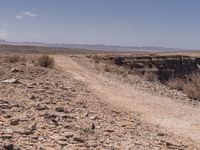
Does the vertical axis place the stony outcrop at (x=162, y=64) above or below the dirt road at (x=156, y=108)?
below

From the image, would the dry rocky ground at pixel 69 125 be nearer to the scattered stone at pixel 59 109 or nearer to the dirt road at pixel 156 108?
the scattered stone at pixel 59 109

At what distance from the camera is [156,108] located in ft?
49.3

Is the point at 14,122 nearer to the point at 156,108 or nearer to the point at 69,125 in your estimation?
the point at 69,125

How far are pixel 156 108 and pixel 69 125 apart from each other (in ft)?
18.9

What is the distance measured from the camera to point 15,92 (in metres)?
13.8

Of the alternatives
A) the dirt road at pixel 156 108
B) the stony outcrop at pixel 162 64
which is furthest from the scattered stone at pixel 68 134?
the stony outcrop at pixel 162 64

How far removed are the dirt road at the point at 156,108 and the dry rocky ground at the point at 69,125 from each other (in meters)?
0.54

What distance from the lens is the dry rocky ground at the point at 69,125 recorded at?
8391 mm

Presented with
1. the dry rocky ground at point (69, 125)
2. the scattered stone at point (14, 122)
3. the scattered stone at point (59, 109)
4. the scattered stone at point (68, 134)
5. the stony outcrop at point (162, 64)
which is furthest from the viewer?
Result: the stony outcrop at point (162, 64)

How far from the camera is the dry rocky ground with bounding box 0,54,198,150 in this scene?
8391 mm

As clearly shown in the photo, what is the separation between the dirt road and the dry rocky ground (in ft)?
1.77

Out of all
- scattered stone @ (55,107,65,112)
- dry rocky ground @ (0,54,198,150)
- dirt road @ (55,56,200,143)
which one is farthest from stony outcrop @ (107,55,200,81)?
scattered stone @ (55,107,65,112)

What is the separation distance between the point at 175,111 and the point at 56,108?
15.4ft

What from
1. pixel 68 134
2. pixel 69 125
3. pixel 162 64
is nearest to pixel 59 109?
pixel 69 125
